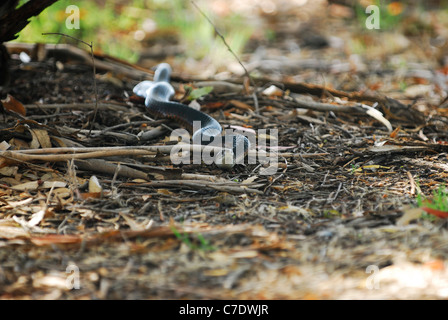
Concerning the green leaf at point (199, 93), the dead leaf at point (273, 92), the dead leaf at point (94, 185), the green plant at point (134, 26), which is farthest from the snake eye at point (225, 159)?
the green plant at point (134, 26)

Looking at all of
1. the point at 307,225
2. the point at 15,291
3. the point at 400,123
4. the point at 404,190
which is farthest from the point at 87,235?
the point at 400,123

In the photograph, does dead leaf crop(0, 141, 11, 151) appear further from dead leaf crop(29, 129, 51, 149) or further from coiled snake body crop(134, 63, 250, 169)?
coiled snake body crop(134, 63, 250, 169)

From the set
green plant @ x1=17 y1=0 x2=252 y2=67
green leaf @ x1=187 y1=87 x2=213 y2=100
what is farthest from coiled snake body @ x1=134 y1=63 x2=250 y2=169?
green plant @ x1=17 y1=0 x2=252 y2=67

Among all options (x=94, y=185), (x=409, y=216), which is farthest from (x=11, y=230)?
(x=409, y=216)

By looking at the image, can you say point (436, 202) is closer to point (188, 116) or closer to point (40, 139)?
point (188, 116)

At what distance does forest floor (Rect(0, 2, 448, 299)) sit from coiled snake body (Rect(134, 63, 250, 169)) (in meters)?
0.11

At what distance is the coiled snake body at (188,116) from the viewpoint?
340 cm

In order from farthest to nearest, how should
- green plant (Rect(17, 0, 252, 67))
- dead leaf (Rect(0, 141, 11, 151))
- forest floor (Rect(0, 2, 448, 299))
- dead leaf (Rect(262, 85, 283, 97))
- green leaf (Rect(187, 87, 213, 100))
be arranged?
green plant (Rect(17, 0, 252, 67)) → dead leaf (Rect(262, 85, 283, 97)) → green leaf (Rect(187, 87, 213, 100)) → dead leaf (Rect(0, 141, 11, 151)) → forest floor (Rect(0, 2, 448, 299))

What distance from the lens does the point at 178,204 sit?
2900 mm

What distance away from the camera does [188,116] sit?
4.23 m

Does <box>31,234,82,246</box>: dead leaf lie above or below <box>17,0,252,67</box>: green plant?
below

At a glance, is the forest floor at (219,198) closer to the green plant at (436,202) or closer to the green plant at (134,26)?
the green plant at (436,202)

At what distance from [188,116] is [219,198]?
147 cm

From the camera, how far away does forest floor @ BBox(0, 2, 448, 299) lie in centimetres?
215
